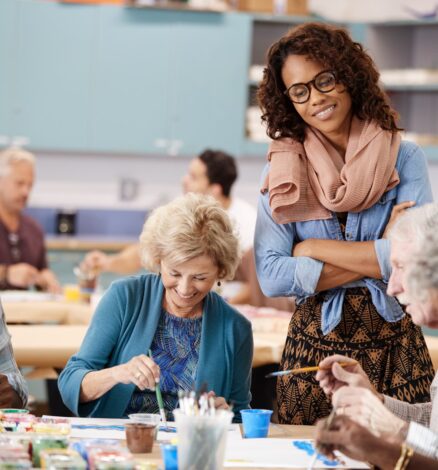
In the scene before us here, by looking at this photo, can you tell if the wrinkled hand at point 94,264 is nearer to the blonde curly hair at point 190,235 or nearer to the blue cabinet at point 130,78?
the blonde curly hair at point 190,235

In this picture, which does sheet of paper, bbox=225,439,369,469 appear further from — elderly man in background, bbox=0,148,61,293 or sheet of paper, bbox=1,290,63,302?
elderly man in background, bbox=0,148,61,293

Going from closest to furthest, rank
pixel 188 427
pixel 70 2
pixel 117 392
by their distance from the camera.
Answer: pixel 188 427 → pixel 117 392 → pixel 70 2

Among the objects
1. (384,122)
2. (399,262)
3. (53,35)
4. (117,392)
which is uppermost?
(53,35)

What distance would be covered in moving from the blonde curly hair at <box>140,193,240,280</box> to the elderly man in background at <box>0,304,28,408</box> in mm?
460

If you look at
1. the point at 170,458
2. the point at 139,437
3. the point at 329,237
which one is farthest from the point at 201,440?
the point at 329,237

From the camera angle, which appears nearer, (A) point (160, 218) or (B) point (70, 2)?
(A) point (160, 218)

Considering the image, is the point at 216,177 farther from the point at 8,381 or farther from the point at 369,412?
the point at 369,412

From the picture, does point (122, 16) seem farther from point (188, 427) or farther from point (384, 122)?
point (188, 427)

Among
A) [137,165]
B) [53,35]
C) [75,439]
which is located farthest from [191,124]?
[75,439]

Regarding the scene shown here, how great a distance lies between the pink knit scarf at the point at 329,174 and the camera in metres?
2.83

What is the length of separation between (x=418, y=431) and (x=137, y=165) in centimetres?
665

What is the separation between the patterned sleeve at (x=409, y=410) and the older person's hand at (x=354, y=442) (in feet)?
1.39

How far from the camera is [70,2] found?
25.9 ft

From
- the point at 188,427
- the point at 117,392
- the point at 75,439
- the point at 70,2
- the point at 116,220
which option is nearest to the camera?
the point at 188,427
